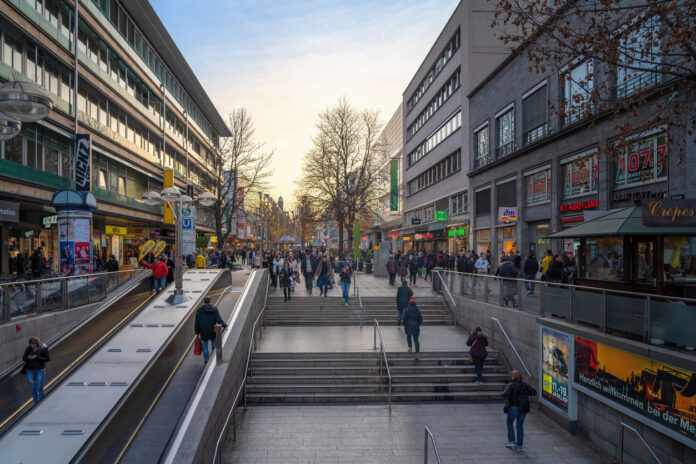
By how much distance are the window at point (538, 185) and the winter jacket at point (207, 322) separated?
18.0m

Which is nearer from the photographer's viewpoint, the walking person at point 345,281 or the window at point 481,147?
the walking person at point 345,281

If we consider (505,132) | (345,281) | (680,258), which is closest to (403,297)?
(345,281)

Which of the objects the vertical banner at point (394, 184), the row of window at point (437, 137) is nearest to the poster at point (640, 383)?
the row of window at point (437, 137)

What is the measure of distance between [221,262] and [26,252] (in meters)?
10.5

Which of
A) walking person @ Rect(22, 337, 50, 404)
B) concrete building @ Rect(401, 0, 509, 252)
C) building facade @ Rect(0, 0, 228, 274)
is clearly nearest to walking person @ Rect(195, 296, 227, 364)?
walking person @ Rect(22, 337, 50, 404)

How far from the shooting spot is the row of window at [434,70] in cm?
3872

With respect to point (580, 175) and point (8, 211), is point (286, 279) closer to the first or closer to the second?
point (8, 211)

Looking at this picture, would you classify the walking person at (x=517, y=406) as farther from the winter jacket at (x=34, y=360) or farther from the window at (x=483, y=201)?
the window at (x=483, y=201)

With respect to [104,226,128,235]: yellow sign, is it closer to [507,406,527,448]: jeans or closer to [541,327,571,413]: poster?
[541,327,571,413]: poster

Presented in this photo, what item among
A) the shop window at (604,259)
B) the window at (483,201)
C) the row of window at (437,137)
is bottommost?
the shop window at (604,259)

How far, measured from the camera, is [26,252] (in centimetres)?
2317

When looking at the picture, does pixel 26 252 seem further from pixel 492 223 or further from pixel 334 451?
pixel 492 223

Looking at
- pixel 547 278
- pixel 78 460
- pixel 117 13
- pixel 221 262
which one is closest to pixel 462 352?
pixel 547 278

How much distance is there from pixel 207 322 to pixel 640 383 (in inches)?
332
